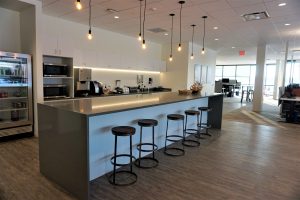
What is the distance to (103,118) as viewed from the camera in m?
2.83

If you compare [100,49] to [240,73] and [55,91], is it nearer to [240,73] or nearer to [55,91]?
[55,91]

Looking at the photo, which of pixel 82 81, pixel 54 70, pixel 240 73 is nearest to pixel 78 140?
pixel 54 70

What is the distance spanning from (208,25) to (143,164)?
13.6ft

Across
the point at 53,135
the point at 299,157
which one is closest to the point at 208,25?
the point at 299,157

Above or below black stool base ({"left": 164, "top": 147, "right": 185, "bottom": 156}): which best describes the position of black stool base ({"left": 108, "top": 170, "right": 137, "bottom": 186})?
below

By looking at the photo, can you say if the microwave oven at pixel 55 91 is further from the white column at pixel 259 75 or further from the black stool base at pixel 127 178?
the white column at pixel 259 75

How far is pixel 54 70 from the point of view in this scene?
4.88m

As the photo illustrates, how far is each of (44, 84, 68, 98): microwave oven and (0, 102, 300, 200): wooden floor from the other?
1.16m

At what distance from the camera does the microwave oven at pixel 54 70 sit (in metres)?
4.67

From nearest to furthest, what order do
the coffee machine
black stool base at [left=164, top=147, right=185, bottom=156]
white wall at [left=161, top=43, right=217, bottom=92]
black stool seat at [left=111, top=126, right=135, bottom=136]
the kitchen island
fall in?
the kitchen island, black stool seat at [left=111, top=126, right=135, bottom=136], black stool base at [left=164, top=147, right=185, bottom=156], the coffee machine, white wall at [left=161, top=43, right=217, bottom=92]

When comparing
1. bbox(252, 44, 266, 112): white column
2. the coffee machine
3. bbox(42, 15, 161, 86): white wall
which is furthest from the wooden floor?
bbox(252, 44, 266, 112): white column

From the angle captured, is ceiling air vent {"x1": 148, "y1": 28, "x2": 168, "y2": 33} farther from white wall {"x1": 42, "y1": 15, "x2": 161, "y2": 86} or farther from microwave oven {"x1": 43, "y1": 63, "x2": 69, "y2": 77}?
microwave oven {"x1": 43, "y1": 63, "x2": 69, "y2": 77}

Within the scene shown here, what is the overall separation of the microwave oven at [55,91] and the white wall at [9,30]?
3.50ft

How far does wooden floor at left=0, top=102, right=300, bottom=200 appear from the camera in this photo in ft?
7.98
